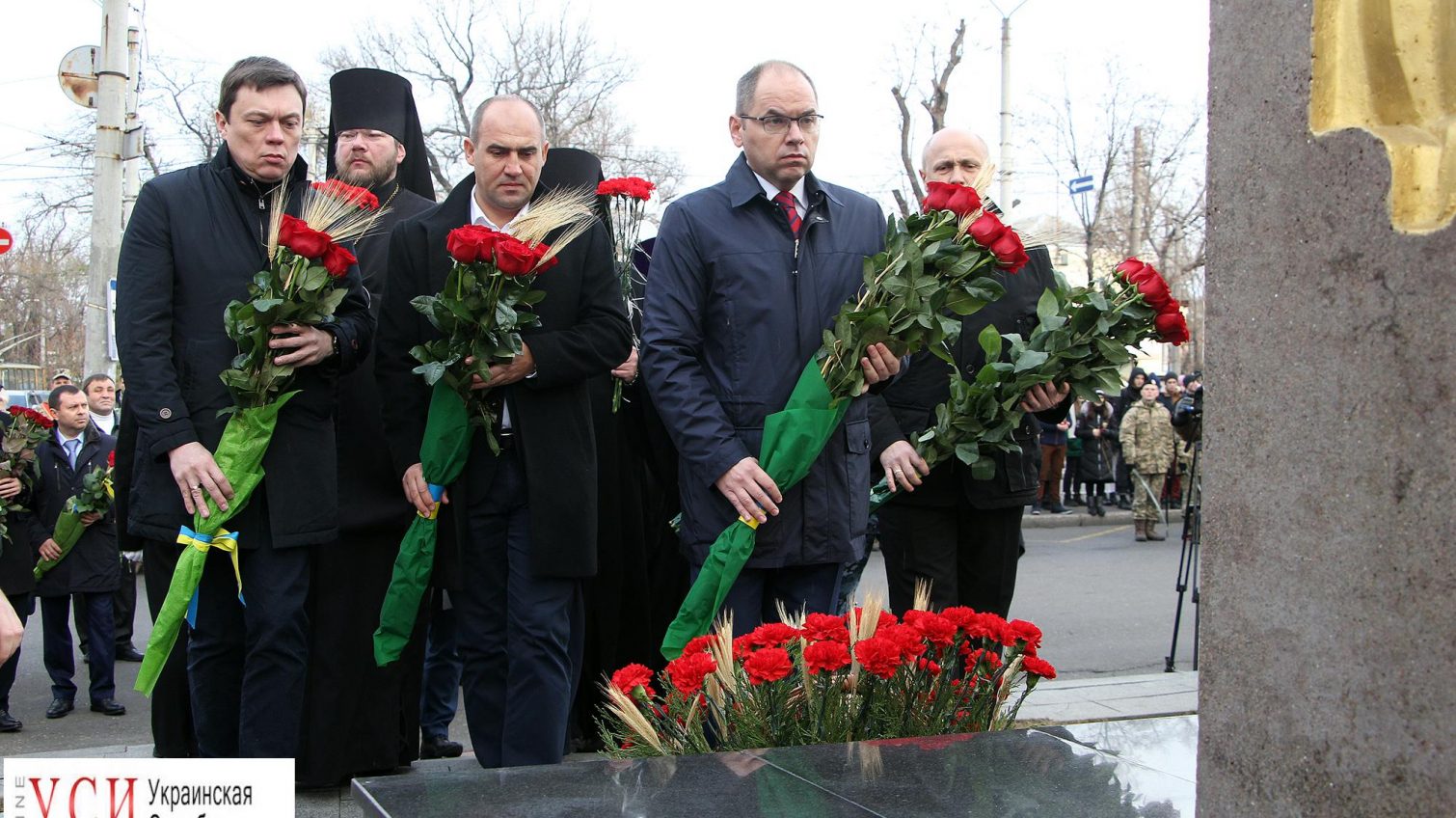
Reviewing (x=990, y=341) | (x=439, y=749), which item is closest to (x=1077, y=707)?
(x=990, y=341)

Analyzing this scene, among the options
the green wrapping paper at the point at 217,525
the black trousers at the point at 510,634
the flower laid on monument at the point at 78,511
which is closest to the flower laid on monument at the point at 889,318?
the black trousers at the point at 510,634

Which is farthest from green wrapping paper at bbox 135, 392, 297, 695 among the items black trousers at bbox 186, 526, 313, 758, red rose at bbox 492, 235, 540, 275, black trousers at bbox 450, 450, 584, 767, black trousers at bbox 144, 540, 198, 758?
red rose at bbox 492, 235, 540, 275

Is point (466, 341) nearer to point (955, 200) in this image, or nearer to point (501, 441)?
point (501, 441)

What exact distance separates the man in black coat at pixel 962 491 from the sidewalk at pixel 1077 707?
1052 mm

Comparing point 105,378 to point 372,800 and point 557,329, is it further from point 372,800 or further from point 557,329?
point 372,800

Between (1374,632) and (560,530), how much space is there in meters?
2.83

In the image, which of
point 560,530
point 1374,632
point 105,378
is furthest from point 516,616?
point 105,378

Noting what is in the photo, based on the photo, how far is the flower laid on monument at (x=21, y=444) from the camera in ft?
24.8

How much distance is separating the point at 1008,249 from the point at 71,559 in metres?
5.71

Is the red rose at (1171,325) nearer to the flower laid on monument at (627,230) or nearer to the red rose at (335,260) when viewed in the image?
the flower laid on monument at (627,230)

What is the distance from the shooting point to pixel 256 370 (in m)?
4.30

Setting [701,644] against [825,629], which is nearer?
[825,629]

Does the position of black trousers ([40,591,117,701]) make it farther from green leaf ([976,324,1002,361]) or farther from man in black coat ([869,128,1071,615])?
green leaf ([976,324,1002,361])

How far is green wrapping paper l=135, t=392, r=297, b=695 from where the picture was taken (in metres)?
4.20
